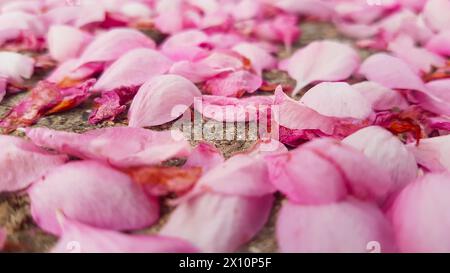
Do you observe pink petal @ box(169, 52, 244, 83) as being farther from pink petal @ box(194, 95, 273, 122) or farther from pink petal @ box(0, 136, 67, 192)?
pink petal @ box(0, 136, 67, 192)

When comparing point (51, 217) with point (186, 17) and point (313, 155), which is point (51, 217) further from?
point (186, 17)

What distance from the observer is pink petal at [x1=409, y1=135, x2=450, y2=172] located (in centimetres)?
37

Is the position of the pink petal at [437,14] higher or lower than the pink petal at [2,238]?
lower

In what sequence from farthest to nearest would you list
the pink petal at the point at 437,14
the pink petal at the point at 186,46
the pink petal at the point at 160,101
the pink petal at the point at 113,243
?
1. the pink petal at the point at 437,14
2. the pink petal at the point at 186,46
3. the pink petal at the point at 160,101
4. the pink petal at the point at 113,243

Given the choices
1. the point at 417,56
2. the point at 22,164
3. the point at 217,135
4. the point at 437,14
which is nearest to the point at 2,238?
the point at 22,164

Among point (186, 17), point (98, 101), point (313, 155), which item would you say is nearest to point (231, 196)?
point (313, 155)

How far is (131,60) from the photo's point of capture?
0.47 meters

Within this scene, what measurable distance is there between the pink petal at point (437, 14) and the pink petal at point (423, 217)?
0.35 metres

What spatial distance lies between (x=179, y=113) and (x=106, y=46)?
13 centimetres

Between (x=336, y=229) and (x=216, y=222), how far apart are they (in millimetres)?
66

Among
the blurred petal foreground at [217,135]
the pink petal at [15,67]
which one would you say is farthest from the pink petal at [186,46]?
the pink petal at [15,67]

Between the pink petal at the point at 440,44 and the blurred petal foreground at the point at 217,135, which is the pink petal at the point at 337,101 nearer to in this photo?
the blurred petal foreground at the point at 217,135

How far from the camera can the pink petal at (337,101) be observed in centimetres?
39
